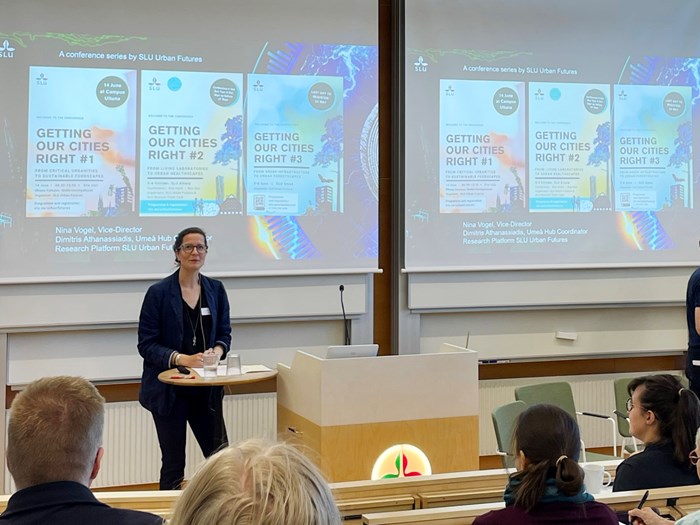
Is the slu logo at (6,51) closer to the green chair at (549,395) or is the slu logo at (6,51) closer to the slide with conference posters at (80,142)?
the slide with conference posters at (80,142)

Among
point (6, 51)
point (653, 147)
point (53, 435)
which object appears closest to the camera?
point (53, 435)

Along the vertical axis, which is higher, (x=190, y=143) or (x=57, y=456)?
(x=190, y=143)

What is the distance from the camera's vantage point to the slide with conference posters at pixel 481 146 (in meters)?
5.86

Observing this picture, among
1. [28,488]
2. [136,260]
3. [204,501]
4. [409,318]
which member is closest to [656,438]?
[28,488]

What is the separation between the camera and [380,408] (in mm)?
4180

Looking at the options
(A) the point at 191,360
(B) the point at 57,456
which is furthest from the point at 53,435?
(A) the point at 191,360

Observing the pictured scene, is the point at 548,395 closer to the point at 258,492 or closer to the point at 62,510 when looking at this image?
the point at 62,510

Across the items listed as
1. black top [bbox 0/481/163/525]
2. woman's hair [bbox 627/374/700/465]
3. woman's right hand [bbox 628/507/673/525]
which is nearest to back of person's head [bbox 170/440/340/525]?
black top [bbox 0/481/163/525]

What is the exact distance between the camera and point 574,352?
20.3ft

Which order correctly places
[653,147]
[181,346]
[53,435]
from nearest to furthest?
[53,435]
[181,346]
[653,147]

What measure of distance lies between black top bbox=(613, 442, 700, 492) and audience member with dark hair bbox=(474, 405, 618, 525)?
2.02 ft

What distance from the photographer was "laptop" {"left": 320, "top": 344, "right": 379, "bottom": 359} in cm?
422

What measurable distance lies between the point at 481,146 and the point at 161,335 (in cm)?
282

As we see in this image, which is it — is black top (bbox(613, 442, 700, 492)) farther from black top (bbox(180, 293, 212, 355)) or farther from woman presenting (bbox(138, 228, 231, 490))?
black top (bbox(180, 293, 212, 355))
